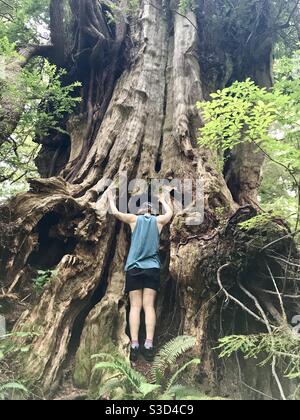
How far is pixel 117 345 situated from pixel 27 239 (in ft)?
5.97

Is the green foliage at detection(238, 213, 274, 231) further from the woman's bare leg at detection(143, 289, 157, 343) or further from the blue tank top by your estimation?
the woman's bare leg at detection(143, 289, 157, 343)

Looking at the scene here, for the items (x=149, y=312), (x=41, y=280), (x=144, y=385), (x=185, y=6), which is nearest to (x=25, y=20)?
(x=185, y=6)

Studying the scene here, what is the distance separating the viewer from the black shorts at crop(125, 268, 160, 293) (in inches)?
175

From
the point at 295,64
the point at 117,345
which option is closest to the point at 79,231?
the point at 117,345

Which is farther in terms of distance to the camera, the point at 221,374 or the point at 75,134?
the point at 75,134

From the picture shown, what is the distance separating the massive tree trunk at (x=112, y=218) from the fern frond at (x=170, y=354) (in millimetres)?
437

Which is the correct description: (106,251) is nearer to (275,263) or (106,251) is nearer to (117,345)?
(117,345)

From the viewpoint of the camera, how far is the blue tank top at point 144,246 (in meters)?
4.54

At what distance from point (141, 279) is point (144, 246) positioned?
41 cm

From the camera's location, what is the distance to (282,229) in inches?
170

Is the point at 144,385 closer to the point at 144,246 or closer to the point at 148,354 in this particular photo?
the point at 148,354

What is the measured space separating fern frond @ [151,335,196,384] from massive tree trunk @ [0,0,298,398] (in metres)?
0.44

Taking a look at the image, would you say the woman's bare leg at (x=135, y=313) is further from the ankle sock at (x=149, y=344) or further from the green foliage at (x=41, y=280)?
the green foliage at (x=41, y=280)

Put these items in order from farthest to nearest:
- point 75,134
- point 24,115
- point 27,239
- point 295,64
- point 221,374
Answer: point 75,134 → point 24,115 → point 27,239 → point 295,64 → point 221,374
